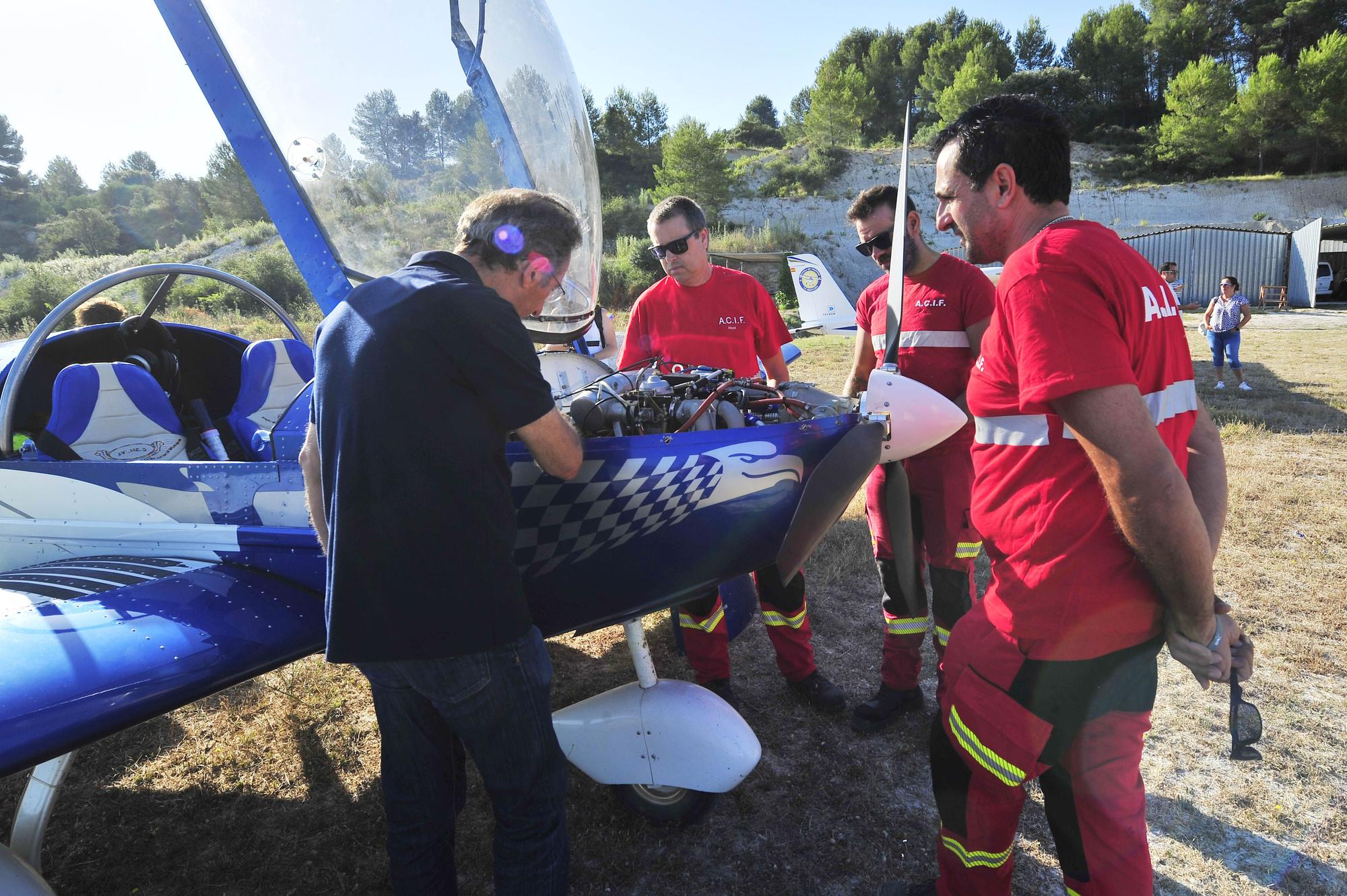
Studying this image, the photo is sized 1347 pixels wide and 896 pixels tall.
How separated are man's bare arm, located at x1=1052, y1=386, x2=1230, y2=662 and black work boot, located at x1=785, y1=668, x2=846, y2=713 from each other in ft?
6.34

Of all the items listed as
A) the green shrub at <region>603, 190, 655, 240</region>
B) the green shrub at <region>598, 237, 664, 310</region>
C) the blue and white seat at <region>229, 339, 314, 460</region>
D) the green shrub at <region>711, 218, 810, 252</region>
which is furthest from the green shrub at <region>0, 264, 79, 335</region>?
the green shrub at <region>711, 218, 810, 252</region>

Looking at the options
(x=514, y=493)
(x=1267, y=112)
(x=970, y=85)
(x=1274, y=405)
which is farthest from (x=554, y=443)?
(x=970, y=85)

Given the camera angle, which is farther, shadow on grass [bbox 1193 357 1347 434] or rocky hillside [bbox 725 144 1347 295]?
rocky hillside [bbox 725 144 1347 295]

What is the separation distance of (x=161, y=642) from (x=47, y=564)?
1208 millimetres

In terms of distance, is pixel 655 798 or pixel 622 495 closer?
pixel 622 495

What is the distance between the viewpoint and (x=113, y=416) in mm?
3107

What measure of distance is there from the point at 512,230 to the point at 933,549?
2.13 metres

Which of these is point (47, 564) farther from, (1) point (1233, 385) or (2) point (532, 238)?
(1) point (1233, 385)

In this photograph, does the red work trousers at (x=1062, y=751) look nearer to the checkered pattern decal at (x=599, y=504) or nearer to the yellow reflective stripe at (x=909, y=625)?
the checkered pattern decal at (x=599, y=504)

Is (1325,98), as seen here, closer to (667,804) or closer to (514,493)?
(667,804)

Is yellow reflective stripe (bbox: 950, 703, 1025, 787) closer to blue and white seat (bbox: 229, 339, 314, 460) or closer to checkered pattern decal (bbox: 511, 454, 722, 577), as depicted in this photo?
checkered pattern decal (bbox: 511, 454, 722, 577)

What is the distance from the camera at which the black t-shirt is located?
51.0 inches

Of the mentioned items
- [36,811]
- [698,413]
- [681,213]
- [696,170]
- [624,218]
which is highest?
[696,170]

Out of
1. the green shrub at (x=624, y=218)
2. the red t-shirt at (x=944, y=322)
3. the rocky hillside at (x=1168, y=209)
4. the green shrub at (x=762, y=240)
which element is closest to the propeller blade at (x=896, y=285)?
the red t-shirt at (x=944, y=322)
